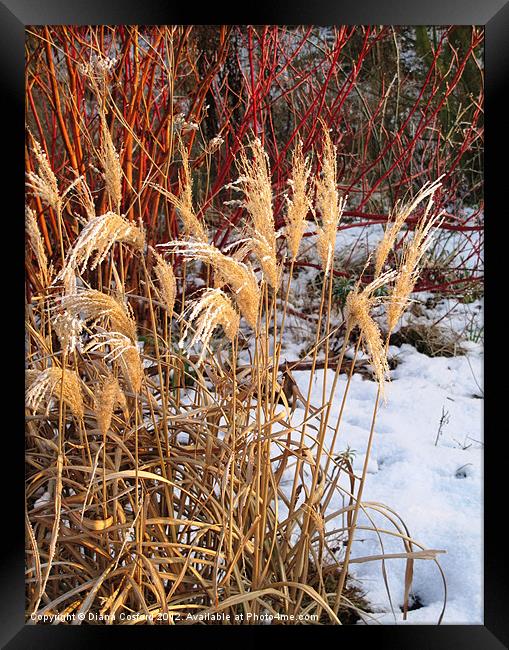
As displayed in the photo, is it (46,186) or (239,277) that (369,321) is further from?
(46,186)

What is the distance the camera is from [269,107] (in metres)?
1.80

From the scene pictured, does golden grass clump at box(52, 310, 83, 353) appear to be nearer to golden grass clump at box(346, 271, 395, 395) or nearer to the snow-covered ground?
golden grass clump at box(346, 271, 395, 395)

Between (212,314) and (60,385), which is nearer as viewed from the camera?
(212,314)

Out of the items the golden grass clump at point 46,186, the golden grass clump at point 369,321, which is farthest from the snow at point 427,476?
the golden grass clump at point 46,186

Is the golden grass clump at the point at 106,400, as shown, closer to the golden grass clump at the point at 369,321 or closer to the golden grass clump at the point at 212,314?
the golden grass clump at the point at 212,314

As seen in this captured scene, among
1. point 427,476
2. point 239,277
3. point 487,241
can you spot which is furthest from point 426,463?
point 239,277

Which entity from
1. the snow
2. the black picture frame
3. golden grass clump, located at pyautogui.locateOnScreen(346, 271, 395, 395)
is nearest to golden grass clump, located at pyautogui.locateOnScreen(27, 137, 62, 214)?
the black picture frame

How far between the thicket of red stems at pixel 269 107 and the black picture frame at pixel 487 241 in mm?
158

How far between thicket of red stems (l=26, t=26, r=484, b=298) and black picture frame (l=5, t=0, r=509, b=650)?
16 centimetres

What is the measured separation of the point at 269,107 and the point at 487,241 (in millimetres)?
739

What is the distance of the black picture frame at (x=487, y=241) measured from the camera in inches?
57.0

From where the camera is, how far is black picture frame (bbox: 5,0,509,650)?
4.75ft
